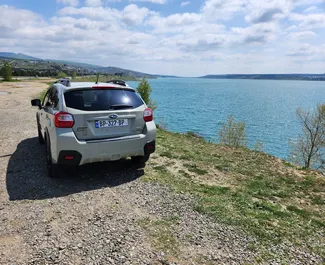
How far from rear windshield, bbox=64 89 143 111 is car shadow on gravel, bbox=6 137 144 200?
1589mm

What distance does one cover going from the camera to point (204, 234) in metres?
3.65

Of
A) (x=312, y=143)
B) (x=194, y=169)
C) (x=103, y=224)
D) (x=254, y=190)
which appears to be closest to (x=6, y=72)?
(x=312, y=143)

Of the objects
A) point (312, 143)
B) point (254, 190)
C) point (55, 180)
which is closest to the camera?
point (254, 190)

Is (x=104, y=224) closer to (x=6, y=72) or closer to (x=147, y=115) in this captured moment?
(x=147, y=115)

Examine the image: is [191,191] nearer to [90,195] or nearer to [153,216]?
[153,216]

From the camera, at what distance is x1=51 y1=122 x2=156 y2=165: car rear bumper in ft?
15.8

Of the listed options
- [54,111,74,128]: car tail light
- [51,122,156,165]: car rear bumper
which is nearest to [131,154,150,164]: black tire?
[51,122,156,165]: car rear bumper

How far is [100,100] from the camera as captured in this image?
5.19 m

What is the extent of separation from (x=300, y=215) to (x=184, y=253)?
2358 mm

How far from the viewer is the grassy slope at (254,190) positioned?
3771 millimetres

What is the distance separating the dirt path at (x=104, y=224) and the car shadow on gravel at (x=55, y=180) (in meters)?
0.02

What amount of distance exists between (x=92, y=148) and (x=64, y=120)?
0.74m

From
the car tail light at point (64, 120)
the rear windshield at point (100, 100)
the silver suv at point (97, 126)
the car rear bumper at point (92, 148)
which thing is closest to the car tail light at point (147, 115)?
the silver suv at point (97, 126)

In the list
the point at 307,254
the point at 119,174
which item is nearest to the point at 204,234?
the point at 307,254
